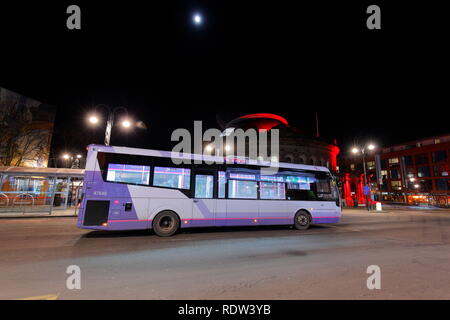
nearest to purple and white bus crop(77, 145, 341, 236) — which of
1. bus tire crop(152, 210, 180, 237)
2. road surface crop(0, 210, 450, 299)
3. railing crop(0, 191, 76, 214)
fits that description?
bus tire crop(152, 210, 180, 237)

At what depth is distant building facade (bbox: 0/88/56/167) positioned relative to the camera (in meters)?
22.5

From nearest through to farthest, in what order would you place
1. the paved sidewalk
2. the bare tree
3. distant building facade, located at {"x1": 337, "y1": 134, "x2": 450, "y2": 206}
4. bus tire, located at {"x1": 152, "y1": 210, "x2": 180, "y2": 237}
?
bus tire, located at {"x1": 152, "y1": 210, "x2": 180, "y2": 237} → the paved sidewalk → the bare tree → distant building facade, located at {"x1": 337, "y1": 134, "x2": 450, "y2": 206}

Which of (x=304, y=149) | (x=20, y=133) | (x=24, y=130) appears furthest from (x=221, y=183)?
(x=304, y=149)

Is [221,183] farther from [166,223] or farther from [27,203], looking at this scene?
[27,203]

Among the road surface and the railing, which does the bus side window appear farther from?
the railing

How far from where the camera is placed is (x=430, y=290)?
3689 millimetres

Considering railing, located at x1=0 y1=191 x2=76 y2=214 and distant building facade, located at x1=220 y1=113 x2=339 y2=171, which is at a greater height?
distant building facade, located at x1=220 y1=113 x2=339 y2=171

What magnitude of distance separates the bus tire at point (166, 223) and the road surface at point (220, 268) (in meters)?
1.02

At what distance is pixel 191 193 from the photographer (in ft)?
30.4

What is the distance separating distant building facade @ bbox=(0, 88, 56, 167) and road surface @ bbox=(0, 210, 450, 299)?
21292 mm

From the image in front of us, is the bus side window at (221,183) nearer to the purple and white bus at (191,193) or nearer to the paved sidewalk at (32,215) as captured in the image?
the purple and white bus at (191,193)

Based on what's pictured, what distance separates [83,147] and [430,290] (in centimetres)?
3524

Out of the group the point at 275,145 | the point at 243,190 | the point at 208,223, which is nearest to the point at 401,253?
the point at 243,190

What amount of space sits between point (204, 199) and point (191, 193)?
63cm
